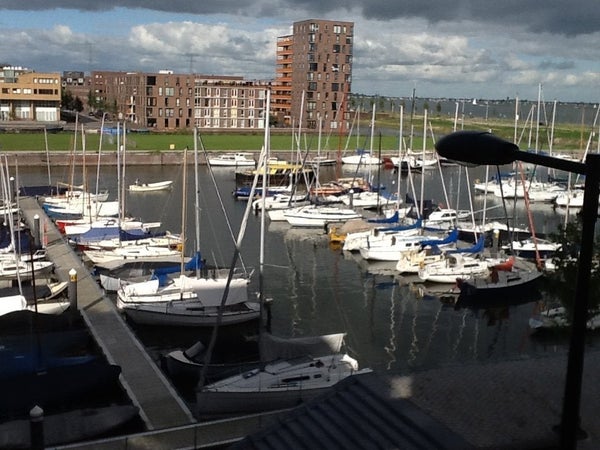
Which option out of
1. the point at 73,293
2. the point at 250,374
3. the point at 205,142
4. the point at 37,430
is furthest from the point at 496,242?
the point at 205,142

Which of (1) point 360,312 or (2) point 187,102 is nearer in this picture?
(1) point 360,312

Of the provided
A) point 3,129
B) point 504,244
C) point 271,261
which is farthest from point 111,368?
point 3,129

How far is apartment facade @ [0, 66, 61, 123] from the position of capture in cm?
8600

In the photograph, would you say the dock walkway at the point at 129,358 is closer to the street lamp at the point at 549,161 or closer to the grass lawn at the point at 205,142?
the street lamp at the point at 549,161

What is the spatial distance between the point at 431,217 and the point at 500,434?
2871cm

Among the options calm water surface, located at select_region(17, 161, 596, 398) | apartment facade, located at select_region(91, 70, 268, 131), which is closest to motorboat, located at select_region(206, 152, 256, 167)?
apartment facade, located at select_region(91, 70, 268, 131)

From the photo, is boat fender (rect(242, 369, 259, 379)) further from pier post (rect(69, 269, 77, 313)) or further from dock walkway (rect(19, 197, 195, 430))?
pier post (rect(69, 269, 77, 313))

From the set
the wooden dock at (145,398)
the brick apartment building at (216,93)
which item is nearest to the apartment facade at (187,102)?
the brick apartment building at (216,93)

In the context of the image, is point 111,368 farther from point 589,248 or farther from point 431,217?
point 431,217

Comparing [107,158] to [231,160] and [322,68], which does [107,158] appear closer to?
[231,160]

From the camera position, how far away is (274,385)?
14117 mm

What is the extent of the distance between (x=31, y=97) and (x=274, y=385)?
81.0 meters

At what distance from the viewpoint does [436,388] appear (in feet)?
29.2

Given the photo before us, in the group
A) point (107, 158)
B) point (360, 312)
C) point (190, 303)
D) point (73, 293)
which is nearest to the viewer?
point (73, 293)
